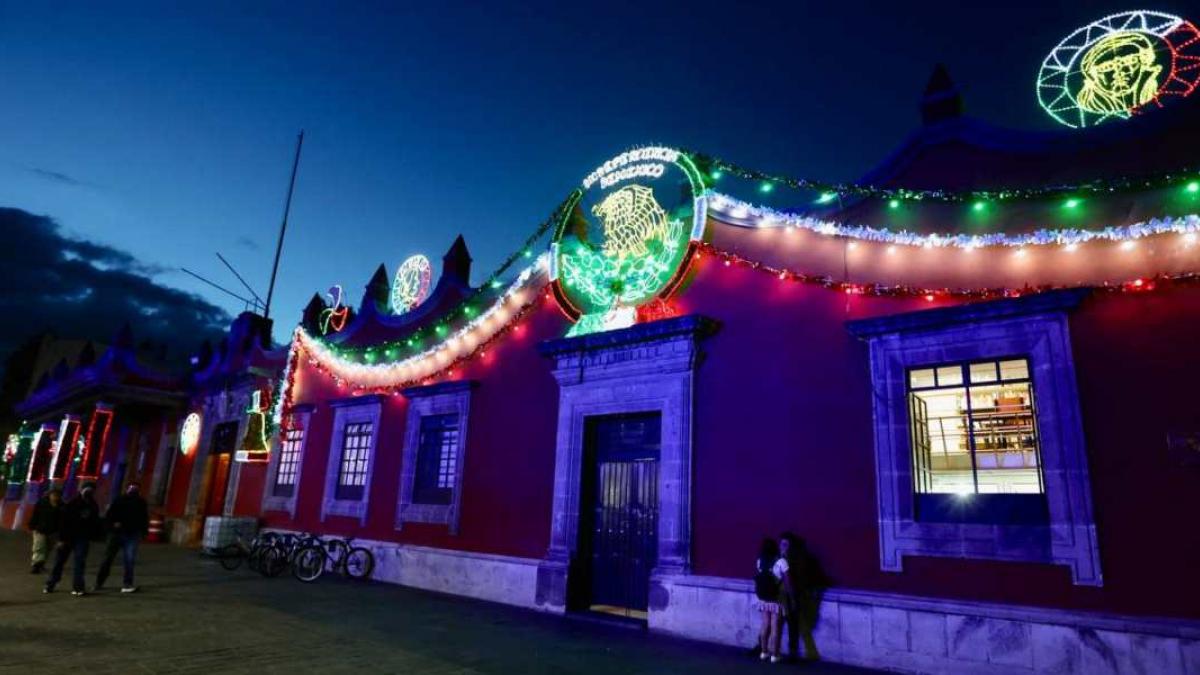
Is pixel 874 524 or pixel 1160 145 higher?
pixel 1160 145

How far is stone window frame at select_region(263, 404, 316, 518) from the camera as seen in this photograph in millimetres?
16719

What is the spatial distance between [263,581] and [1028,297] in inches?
521

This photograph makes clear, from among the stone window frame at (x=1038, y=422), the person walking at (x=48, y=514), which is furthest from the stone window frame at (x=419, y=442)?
the stone window frame at (x=1038, y=422)

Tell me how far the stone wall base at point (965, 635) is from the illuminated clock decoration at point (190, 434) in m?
18.9

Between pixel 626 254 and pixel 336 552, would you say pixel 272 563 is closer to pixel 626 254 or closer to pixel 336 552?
pixel 336 552

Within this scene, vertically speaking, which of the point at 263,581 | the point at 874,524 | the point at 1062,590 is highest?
the point at 874,524

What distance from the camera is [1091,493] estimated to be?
20.7ft

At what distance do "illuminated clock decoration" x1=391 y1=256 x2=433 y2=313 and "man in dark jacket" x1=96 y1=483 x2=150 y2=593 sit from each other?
6.58 metres

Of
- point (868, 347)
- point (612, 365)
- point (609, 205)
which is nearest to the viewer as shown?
point (868, 347)

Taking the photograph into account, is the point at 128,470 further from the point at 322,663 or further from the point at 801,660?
the point at 801,660

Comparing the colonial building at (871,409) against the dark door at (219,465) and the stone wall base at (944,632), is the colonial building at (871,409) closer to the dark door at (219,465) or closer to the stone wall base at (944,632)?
the stone wall base at (944,632)

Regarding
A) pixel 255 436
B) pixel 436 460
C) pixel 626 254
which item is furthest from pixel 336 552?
pixel 626 254

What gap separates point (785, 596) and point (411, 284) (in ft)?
37.1

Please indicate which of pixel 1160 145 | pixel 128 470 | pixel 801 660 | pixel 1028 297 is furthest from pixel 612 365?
pixel 128 470
